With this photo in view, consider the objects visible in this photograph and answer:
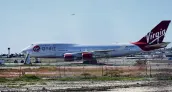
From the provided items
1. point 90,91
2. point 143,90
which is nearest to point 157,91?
point 143,90

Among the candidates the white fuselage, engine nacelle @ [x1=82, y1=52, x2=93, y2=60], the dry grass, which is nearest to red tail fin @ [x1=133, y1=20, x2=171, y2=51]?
the white fuselage

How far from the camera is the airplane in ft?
247

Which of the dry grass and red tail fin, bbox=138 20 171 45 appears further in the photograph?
red tail fin, bbox=138 20 171 45

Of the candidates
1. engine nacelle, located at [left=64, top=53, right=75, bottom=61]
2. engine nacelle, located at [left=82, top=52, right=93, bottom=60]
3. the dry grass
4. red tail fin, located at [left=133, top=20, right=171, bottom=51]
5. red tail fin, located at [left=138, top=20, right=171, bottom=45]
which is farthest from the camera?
red tail fin, located at [left=138, top=20, right=171, bottom=45]

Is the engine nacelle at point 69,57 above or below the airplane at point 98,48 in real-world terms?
below

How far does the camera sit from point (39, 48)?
76.2 meters

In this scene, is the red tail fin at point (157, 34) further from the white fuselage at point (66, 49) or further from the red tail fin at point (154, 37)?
the white fuselage at point (66, 49)

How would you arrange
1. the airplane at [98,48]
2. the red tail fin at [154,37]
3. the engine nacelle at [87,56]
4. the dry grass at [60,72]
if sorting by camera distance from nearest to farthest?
1. the dry grass at [60,72]
2. the engine nacelle at [87,56]
3. the airplane at [98,48]
4. the red tail fin at [154,37]

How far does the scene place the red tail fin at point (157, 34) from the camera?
3041 inches

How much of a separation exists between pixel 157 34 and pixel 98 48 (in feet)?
40.2

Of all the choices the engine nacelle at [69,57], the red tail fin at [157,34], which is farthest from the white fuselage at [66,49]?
the red tail fin at [157,34]


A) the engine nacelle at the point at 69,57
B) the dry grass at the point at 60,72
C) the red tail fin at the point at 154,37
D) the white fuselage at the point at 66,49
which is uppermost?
the red tail fin at the point at 154,37

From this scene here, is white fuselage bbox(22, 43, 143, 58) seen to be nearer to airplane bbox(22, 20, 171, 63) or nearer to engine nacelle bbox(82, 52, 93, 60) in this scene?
airplane bbox(22, 20, 171, 63)

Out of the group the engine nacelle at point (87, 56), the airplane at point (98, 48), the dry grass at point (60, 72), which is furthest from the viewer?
the airplane at point (98, 48)
